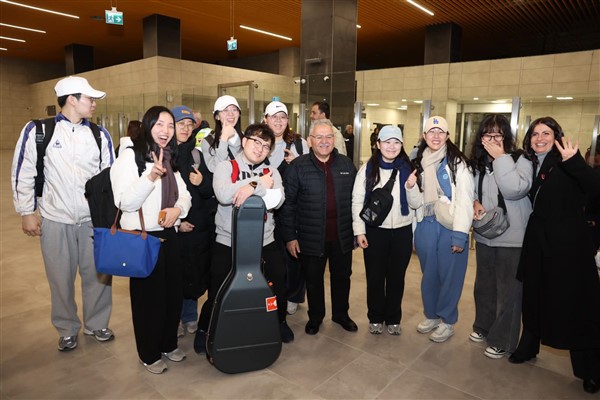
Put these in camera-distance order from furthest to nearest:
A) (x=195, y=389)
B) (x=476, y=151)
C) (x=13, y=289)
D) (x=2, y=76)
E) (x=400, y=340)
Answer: (x=2, y=76) < (x=13, y=289) < (x=400, y=340) < (x=476, y=151) < (x=195, y=389)

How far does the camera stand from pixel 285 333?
3.22 meters

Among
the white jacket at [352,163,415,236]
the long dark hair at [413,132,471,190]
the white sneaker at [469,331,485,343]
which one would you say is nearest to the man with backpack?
the white jacket at [352,163,415,236]

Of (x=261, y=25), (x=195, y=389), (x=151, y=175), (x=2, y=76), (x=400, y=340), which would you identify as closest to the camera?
(x=151, y=175)

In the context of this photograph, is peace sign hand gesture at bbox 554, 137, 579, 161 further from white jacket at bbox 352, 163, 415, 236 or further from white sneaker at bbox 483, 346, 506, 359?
white sneaker at bbox 483, 346, 506, 359

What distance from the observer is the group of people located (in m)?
2.55

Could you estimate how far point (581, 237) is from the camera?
2531 millimetres

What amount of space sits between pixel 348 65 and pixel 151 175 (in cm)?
706

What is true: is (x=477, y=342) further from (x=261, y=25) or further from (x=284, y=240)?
(x=261, y=25)

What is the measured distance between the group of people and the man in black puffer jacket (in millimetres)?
11

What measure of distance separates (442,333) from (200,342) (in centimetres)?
186

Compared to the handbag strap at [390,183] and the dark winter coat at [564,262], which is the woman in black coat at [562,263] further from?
the handbag strap at [390,183]

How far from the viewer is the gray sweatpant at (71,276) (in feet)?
9.64

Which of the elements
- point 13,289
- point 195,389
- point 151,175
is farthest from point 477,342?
point 13,289

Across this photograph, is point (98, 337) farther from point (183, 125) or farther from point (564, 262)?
point (564, 262)
